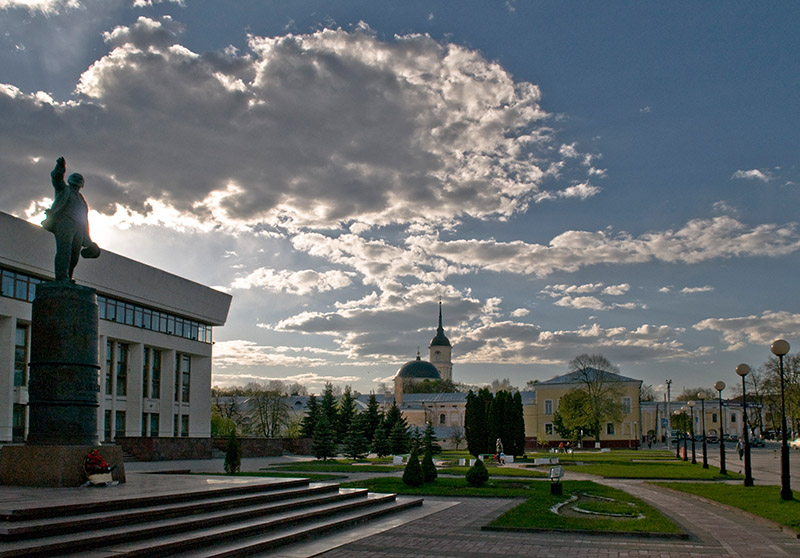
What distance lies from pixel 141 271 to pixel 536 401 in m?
55.1

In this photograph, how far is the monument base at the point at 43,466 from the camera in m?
12.6

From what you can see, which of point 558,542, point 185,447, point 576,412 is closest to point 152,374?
point 185,447

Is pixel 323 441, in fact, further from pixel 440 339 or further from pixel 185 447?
pixel 440 339

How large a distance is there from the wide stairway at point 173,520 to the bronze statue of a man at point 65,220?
14.7 feet

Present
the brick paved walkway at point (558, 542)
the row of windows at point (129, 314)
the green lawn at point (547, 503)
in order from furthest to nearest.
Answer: the row of windows at point (129, 314)
the green lawn at point (547, 503)
the brick paved walkway at point (558, 542)

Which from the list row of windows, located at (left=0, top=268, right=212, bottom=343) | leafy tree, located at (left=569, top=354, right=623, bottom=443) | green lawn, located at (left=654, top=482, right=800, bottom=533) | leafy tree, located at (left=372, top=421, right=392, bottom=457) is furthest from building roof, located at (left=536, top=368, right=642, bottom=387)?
green lawn, located at (left=654, top=482, right=800, bottom=533)

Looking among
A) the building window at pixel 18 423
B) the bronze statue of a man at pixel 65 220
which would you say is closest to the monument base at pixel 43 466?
the bronze statue of a man at pixel 65 220

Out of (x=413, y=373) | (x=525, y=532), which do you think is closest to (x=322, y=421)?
(x=525, y=532)

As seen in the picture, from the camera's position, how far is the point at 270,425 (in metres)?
77.8

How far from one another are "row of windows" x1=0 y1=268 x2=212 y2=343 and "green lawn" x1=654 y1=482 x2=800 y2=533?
25.7 metres

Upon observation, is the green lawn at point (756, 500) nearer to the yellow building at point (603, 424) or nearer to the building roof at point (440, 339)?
the yellow building at point (603, 424)

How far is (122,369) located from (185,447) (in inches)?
325

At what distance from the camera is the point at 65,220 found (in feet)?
47.0

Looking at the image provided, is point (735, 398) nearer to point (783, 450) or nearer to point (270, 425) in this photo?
point (270, 425)
